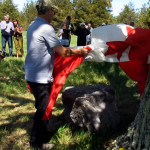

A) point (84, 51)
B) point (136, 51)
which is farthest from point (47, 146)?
point (136, 51)

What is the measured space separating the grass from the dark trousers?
0.20 metres

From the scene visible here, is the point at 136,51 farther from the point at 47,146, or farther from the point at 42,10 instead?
the point at 47,146

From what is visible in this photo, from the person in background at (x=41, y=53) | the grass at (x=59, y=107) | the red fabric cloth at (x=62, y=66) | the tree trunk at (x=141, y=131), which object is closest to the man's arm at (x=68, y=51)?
the person in background at (x=41, y=53)

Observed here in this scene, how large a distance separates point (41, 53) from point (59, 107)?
8.31 feet

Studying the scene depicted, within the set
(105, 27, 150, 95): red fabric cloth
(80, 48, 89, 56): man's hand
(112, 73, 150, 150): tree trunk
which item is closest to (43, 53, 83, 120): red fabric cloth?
(80, 48, 89, 56): man's hand

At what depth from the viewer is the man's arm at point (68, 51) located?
3641 mm

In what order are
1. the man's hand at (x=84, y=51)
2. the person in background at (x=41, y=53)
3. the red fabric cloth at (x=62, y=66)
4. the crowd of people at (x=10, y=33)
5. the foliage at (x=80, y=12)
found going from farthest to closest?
the foliage at (x=80, y=12)
the crowd of people at (x=10, y=33)
the red fabric cloth at (x=62, y=66)
the man's hand at (x=84, y=51)
the person in background at (x=41, y=53)

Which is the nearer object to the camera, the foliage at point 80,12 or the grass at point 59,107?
the grass at point 59,107

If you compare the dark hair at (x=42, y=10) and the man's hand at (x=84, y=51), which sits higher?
the dark hair at (x=42, y=10)

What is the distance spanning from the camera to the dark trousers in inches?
150

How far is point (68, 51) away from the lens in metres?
3.76

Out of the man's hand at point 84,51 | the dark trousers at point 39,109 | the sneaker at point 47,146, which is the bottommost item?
the sneaker at point 47,146

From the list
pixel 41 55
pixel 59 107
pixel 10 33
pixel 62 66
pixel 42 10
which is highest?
pixel 42 10

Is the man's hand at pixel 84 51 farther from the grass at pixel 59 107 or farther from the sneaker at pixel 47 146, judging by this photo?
the sneaker at pixel 47 146
